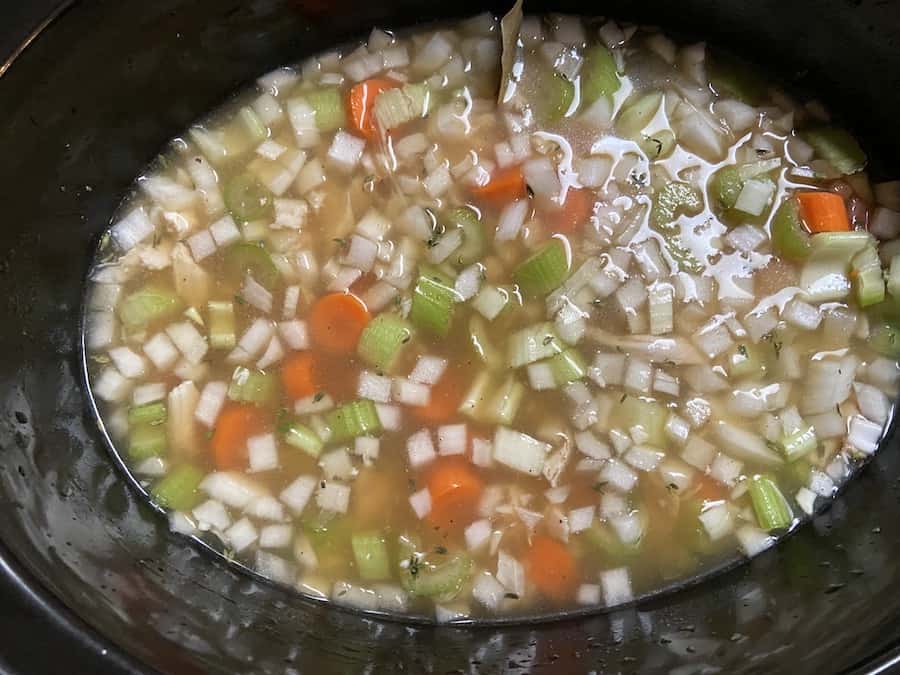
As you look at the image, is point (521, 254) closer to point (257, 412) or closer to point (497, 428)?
point (497, 428)

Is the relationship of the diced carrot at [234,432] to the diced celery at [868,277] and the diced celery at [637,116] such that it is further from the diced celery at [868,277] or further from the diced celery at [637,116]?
A: the diced celery at [868,277]

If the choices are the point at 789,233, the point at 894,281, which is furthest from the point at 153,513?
the point at 894,281

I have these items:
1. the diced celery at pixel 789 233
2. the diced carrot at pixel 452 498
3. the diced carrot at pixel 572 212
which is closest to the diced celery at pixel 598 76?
the diced carrot at pixel 572 212

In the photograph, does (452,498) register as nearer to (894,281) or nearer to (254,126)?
(254,126)

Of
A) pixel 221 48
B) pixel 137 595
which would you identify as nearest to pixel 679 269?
pixel 221 48

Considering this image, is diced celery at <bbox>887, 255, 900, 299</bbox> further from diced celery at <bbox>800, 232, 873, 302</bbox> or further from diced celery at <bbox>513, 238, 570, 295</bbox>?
diced celery at <bbox>513, 238, 570, 295</bbox>

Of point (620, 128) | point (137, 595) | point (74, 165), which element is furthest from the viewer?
point (620, 128)
